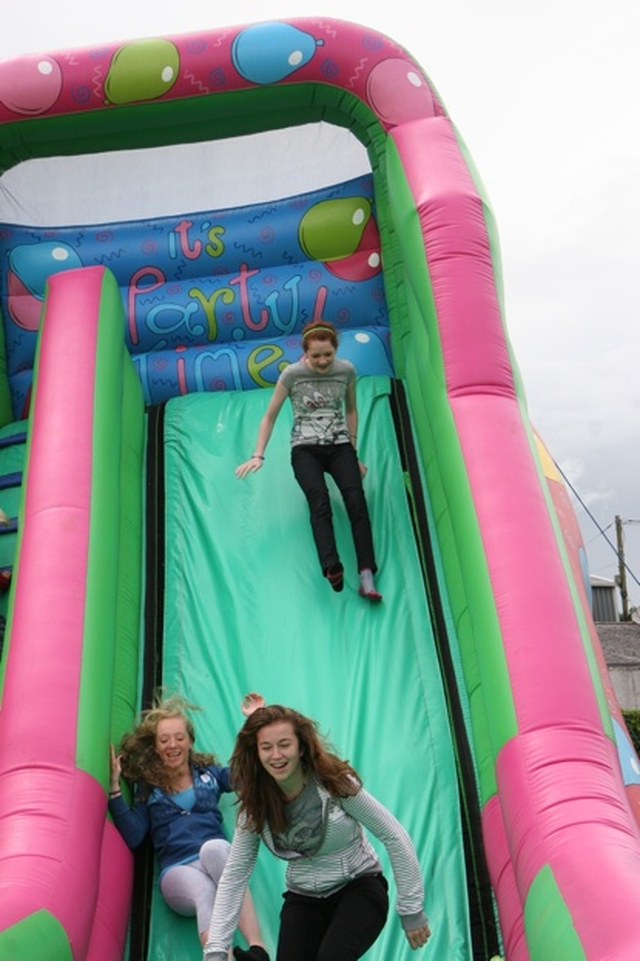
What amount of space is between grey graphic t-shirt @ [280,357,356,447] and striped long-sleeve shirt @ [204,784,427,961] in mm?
1914

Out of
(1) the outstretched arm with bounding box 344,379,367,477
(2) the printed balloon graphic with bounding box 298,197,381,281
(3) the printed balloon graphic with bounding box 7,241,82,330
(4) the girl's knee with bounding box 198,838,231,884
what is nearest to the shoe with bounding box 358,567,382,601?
(1) the outstretched arm with bounding box 344,379,367,477

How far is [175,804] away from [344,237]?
2.94m

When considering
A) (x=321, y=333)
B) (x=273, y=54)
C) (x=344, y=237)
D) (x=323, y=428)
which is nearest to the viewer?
(x=321, y=333)

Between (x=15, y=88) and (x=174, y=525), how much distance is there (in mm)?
2097

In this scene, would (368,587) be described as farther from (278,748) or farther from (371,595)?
(278,748)

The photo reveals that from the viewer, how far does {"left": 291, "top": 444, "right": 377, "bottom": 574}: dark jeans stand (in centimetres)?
373

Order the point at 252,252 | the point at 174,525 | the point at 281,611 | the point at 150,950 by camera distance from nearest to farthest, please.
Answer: the point at 150,950
the point at 281,611
the point at 174,525
the point at 252,252

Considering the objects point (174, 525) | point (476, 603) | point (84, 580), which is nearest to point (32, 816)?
point (84, 580)

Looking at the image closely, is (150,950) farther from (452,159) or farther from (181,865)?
(452,159)

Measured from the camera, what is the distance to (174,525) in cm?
405

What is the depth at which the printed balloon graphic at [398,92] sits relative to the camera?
4438 millimetres

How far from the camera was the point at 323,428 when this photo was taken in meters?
3.97

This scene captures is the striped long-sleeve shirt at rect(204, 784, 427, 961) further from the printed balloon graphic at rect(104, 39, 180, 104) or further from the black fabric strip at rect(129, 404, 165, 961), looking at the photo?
the printed balloon graphic at rect(104, 39, 180, 104)

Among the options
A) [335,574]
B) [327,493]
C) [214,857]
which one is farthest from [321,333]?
[214,857]
